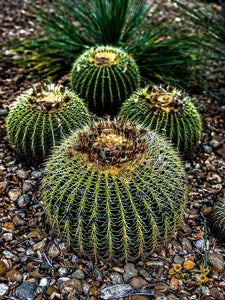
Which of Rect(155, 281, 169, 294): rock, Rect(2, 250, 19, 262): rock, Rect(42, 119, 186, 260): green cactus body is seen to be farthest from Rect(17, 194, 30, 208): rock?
Rect(155, 281, 169, 294): rock

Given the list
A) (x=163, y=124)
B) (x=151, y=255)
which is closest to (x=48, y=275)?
(x=151, y=255)

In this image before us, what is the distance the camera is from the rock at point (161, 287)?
2.36m

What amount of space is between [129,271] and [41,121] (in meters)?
1.45

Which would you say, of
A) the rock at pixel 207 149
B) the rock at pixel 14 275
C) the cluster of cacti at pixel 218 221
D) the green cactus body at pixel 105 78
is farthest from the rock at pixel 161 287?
the green cactus body at pixel 105 78

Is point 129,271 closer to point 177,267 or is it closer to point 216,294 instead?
point 177,267

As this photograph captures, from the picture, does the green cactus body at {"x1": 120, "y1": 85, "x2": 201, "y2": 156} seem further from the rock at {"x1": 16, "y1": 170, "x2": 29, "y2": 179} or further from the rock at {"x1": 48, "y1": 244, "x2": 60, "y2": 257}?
the rock at {"x1": 48, "y1": 244, "x2": 60, "y2": 257}

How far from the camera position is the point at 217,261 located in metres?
2.57

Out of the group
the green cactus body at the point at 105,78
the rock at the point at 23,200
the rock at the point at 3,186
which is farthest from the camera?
the green cactus body at the point at 105,78

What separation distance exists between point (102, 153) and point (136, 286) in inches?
36.7

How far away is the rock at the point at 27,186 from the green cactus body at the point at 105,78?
3.76 feet

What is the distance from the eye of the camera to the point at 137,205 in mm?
2227

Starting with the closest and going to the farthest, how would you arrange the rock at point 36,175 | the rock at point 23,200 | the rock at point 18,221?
the rock at point 18,221 < the rock at point 23,200 < the rock at point 36,175

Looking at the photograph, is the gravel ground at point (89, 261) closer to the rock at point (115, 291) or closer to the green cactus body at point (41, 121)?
the rock at point (115, 291)

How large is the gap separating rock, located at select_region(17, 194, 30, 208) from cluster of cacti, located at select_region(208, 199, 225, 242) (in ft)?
5.04
